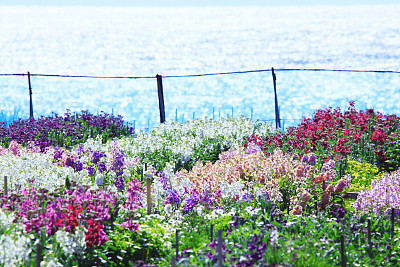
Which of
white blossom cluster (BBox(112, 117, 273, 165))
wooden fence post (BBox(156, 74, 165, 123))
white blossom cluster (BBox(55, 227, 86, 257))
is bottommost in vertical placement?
white blossom cluster (BBox(55, 227, 86, 257))

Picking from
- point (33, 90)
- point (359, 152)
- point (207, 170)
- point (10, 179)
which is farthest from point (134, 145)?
point (33, 90)

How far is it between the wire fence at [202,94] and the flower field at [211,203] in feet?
20.2

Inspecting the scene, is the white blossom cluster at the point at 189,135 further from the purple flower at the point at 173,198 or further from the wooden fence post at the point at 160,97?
the purple flower at the point at 173,198

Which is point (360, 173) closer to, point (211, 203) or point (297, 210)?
point (297, 210)

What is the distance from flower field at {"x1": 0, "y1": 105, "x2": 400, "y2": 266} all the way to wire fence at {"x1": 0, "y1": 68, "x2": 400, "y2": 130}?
615cm

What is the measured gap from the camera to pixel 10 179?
23.5 feet

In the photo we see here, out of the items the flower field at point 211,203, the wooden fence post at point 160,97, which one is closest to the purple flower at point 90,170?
the flower field at point 211,203

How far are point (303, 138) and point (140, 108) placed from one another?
338 inches

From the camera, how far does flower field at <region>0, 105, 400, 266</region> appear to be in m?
4.86

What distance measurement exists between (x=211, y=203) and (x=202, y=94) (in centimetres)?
1158

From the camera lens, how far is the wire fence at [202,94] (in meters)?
16.8

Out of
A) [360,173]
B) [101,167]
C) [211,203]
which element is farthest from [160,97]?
[211,203]

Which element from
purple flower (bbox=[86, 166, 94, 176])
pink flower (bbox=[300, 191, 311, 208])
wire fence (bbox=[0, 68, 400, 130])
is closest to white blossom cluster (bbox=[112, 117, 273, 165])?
purple flower (bbox=[86, 166, 94, 176])

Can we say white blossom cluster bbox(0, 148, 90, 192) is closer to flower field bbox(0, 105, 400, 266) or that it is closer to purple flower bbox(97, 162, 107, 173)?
flower field bbox(0, 105, 400, 266)
